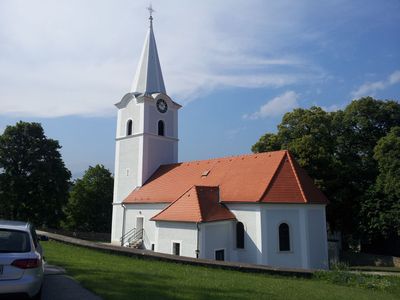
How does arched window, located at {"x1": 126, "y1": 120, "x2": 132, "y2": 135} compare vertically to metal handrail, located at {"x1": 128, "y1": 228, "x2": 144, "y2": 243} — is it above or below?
above

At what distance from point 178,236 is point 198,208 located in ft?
6.87

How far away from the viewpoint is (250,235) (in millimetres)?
22859

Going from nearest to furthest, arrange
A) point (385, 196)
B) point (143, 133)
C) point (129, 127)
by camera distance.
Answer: point (385, 196), point (143, 133), point (129, 127)

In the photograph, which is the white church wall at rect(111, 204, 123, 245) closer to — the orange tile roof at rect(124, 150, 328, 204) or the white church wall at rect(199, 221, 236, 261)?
the orange tile roof at rect(124, 150, 328, 204)

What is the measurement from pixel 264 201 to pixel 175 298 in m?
15.3

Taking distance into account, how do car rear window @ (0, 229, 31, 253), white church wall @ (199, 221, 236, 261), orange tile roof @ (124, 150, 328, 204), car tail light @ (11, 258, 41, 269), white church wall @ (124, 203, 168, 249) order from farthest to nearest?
white church wall @ (124, 203, 168, 249)
orange tile roof @ (124, 150, 328, 204)
white church wall @ (199, 221, 236, 261)
car rear window @ (0, 229, 31, 253)
car tail light @ (11, 258, 41, 269)

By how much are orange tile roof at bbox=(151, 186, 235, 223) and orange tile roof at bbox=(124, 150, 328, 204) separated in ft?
2.62

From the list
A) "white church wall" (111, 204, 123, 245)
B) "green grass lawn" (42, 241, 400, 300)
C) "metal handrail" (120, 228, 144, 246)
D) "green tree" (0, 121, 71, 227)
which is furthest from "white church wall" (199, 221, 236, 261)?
"green tree" (0, 121, 71, 227)

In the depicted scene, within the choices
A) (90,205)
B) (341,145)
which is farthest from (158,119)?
(90,205)

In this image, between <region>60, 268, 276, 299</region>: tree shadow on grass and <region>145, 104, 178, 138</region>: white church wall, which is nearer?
<region>60, 268, 276, 299</region>: tree shadow on grass

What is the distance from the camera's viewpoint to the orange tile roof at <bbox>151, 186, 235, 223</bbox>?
891 inches

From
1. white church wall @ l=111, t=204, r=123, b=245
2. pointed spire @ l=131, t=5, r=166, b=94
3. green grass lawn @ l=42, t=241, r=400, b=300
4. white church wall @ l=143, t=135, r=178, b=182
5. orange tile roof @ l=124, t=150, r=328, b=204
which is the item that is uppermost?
pointed spire @ l=131, t=5, r=166, b=94

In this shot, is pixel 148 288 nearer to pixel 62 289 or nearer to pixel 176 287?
pixel 176 287

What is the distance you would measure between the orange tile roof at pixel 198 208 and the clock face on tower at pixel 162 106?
37.5 ft
